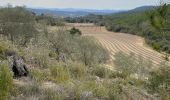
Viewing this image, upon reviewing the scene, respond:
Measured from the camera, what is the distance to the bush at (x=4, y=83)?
7.87 m

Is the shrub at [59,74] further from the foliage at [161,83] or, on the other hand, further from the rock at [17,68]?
the foliage at [161,83]

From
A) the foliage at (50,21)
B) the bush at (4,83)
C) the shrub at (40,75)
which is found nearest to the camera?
the bush at (4,83)

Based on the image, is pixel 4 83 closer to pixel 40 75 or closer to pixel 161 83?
pixel 40 75

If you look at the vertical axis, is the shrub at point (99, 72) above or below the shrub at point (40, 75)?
below

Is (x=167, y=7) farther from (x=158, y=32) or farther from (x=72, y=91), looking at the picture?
(x=72, y=91)

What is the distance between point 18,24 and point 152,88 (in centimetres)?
3397

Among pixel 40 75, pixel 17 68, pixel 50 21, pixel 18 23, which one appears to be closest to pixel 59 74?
pixel 40 75

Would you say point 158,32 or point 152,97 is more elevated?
point 158,32

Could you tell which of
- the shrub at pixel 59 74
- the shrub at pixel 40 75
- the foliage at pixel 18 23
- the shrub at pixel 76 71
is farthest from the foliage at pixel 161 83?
the foliage at pixel 18 23

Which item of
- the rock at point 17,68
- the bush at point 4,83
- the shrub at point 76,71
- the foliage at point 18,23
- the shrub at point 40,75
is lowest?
the foliage at point 18,23

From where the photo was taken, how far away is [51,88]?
904 cm

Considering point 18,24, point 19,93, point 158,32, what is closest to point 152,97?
point 158,32

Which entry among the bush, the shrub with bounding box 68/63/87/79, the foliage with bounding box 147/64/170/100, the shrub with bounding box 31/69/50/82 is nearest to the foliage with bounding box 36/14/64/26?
the shrub with bounding box 68/63/87/79

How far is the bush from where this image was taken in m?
7.87
